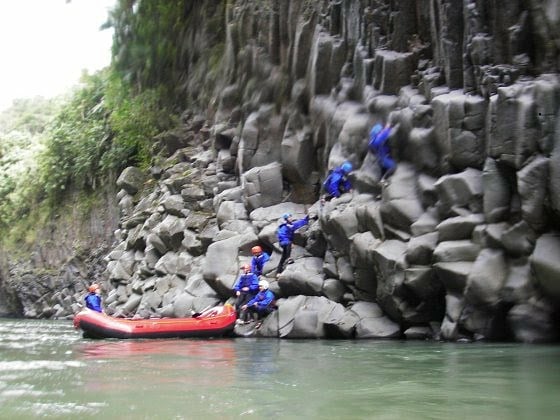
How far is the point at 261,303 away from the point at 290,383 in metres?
8.09

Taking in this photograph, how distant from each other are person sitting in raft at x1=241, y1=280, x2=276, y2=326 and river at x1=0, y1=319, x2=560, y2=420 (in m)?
3.63

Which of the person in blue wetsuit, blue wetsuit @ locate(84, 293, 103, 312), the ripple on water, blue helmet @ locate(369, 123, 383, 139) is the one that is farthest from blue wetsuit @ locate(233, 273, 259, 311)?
the ripple on water

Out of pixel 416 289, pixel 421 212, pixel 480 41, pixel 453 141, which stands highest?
pixel 480 41

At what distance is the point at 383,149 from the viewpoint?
14.2 metres

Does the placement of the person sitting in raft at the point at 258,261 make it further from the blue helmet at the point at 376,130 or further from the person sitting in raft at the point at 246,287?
the blue helmet at the point at 376,130

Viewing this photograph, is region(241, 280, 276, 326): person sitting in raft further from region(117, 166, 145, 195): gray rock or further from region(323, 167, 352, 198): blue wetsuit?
region(117, 166, 145, 195): gray rock

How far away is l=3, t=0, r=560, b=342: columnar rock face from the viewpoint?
10.9 metres

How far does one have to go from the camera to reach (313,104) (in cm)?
1819

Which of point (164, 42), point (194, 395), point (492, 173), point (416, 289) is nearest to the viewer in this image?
point (194, 395)

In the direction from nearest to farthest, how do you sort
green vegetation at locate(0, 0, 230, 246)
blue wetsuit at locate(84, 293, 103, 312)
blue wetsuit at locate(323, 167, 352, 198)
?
blue wetsuit at locate(323, 167, 352, 198) < blue wetsuit at locate(84, 293, 103, 312) < green vegetation at locate(0, 0, 230, 246)

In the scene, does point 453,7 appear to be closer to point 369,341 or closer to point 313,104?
point 313,104

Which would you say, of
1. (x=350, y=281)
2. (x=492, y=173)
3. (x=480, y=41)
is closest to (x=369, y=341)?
(x=350, y=281)

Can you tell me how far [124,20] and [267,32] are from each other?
412 inches

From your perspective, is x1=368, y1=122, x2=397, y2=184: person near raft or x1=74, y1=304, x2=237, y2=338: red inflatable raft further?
x1=368, y1=122, x2=397, y2=184: person near raft
